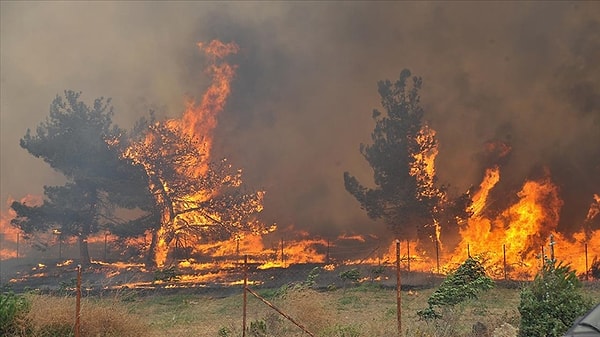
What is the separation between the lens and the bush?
31.5ft

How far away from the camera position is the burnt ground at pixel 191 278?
2973 centimetres

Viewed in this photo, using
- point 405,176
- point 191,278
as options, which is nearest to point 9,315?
point 191,278

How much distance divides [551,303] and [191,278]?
95.3 feet

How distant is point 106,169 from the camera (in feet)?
130

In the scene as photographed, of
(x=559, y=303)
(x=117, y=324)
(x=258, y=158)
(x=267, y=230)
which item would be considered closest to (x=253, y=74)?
(x=258, y=158)

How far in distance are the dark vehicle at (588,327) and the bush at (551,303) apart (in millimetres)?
4530

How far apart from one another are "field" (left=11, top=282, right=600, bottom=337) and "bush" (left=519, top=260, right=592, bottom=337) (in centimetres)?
187

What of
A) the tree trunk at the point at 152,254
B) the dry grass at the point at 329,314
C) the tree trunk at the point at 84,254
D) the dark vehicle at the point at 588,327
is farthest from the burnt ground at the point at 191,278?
the dark vehicle at the point at 588,327

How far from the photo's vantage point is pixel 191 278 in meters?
35.3

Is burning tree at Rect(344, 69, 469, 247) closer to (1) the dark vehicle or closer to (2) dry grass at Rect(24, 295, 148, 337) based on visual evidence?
(2) dry grass at Rect(24, 295, 148, 337)

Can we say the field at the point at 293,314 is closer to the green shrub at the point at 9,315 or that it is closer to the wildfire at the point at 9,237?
the green shrub at the point at 9,315

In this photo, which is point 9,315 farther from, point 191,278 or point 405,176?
point 405,176

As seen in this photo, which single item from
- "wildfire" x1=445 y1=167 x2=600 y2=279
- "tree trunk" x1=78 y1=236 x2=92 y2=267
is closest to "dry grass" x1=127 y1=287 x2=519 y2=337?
"wildfire" x1=445 y1=167 x2=600 y2=279

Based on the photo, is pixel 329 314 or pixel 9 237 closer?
pixel 329 314
